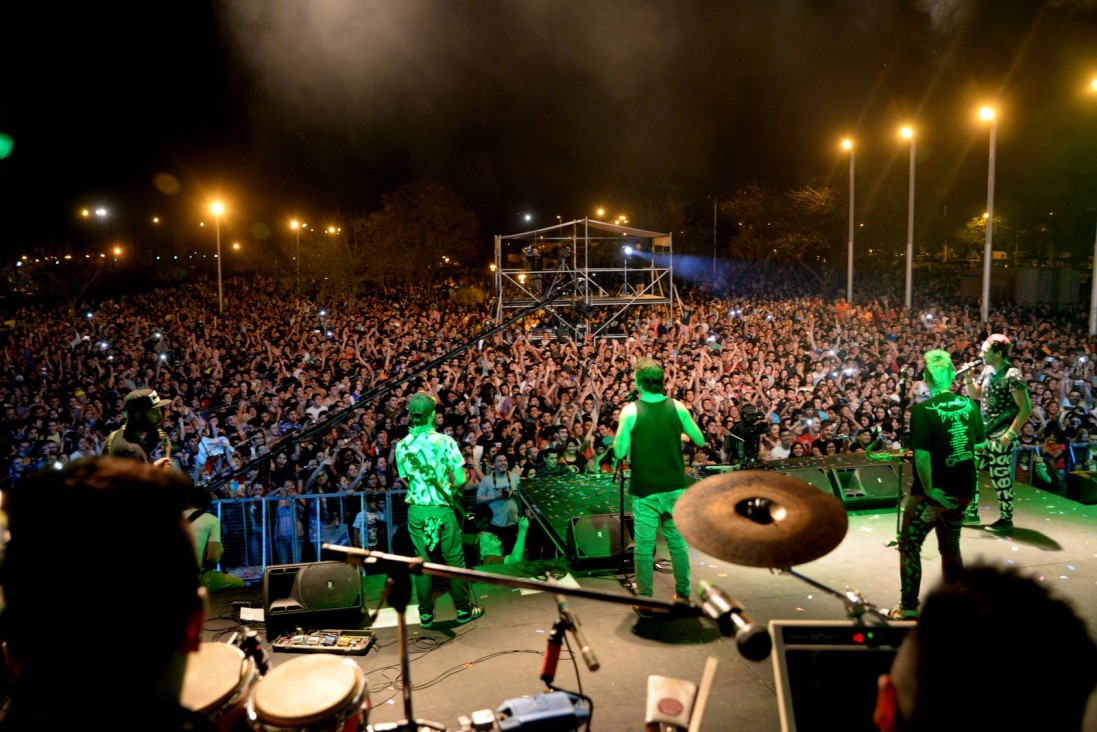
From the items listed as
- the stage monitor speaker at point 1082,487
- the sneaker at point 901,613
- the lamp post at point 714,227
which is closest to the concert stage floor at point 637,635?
the sneaker at point 901,613

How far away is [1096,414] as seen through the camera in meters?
8.98

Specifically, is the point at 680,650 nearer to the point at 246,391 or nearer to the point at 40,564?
the point at 40,564

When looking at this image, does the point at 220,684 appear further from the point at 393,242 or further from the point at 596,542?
the point at 393,242

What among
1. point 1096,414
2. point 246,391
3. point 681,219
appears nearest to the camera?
point 1096,414

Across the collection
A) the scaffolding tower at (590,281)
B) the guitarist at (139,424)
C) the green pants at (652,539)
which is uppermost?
the scaffolding tower at (590,281)

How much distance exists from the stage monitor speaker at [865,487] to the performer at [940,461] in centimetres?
225

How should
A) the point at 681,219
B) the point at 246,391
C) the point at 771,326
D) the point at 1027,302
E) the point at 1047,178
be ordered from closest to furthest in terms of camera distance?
the point at 246,391
the point at 771,326
the point at 1047,178
the point at 1027,302
the point at 681,219

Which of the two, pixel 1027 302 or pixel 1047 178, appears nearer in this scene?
pixel 1047 178

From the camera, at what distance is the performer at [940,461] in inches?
157

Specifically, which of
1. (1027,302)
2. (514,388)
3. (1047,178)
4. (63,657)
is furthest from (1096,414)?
(1027,302)

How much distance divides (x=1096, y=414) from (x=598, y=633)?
838 centimetres

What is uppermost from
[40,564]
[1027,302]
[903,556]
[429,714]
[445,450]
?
[1027,302]

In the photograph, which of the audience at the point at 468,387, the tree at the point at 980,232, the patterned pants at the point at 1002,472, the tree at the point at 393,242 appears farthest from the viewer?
the tree at the point at 393,242

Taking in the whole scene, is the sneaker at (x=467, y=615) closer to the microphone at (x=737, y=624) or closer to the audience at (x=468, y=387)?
the audience at (x=468, y=387)
